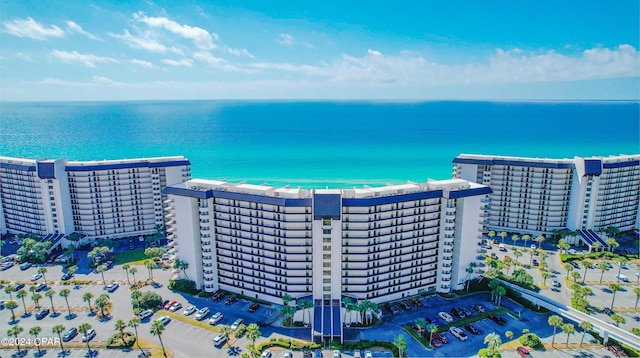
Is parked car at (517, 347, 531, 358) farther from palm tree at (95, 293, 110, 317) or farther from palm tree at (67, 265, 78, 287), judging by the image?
palm tree at (67, 265, 78, 287)

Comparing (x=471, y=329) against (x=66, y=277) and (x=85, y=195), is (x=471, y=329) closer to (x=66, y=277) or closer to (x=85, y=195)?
(x=66, y=277)

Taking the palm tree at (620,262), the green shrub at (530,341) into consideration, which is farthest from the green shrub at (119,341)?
the palm tree at (620,262)

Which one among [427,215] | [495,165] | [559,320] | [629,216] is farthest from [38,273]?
[629,216]

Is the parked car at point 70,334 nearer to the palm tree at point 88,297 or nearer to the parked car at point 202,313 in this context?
the palm tree at point 88,297

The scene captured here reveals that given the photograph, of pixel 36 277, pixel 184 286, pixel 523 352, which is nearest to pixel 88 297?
pixel 184 286

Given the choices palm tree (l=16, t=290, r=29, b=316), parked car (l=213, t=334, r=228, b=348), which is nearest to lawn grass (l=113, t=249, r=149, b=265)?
palm tree (l=16, t=290, r=29, b=316)

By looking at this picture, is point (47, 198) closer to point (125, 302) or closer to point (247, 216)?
point (125, 302)

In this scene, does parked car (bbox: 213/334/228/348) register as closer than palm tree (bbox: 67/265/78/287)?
Yes
